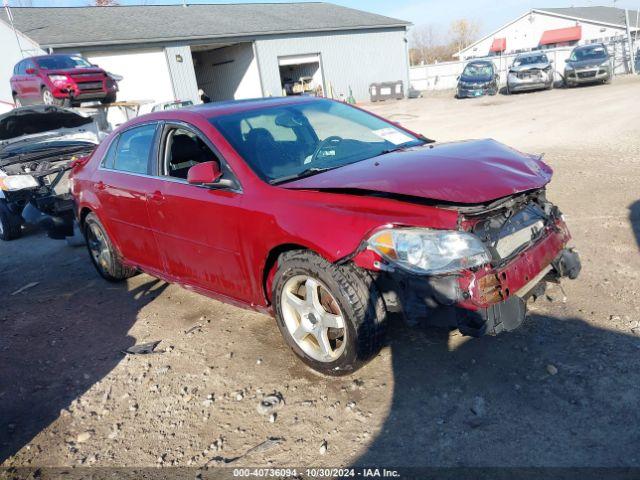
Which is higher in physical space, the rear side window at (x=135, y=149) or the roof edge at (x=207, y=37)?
the roof edge at (x=207, y=37)

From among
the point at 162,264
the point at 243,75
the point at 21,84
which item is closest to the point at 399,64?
the point at 243,75

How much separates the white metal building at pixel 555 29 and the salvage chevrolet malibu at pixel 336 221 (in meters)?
52.0

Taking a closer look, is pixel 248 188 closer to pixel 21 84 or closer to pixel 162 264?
pixel 162 264

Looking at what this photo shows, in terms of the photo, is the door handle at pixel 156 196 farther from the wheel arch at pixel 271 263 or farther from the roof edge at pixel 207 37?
the roof edge at pixel 207 37

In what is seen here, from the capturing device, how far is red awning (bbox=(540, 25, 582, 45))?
51.8 meters

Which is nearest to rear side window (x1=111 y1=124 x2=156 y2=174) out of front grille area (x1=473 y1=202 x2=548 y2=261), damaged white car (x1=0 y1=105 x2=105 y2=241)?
front grille area (x1=473 y1=202 x2=548 y2=261)

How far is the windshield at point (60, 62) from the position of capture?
16.7 metres

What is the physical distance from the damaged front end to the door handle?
1929 mm

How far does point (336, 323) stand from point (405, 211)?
0.82 m

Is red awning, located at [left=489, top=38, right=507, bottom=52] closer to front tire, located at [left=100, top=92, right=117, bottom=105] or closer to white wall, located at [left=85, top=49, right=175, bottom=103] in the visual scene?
white wall, located at [left=85, top=49, right=175, bottom=103]

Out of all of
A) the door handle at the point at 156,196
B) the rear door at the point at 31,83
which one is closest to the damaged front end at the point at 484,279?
the door handle at the point at 156,196

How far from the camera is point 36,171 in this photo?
821 centimetres

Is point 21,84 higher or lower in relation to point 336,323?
higher

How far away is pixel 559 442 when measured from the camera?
8.80ft
